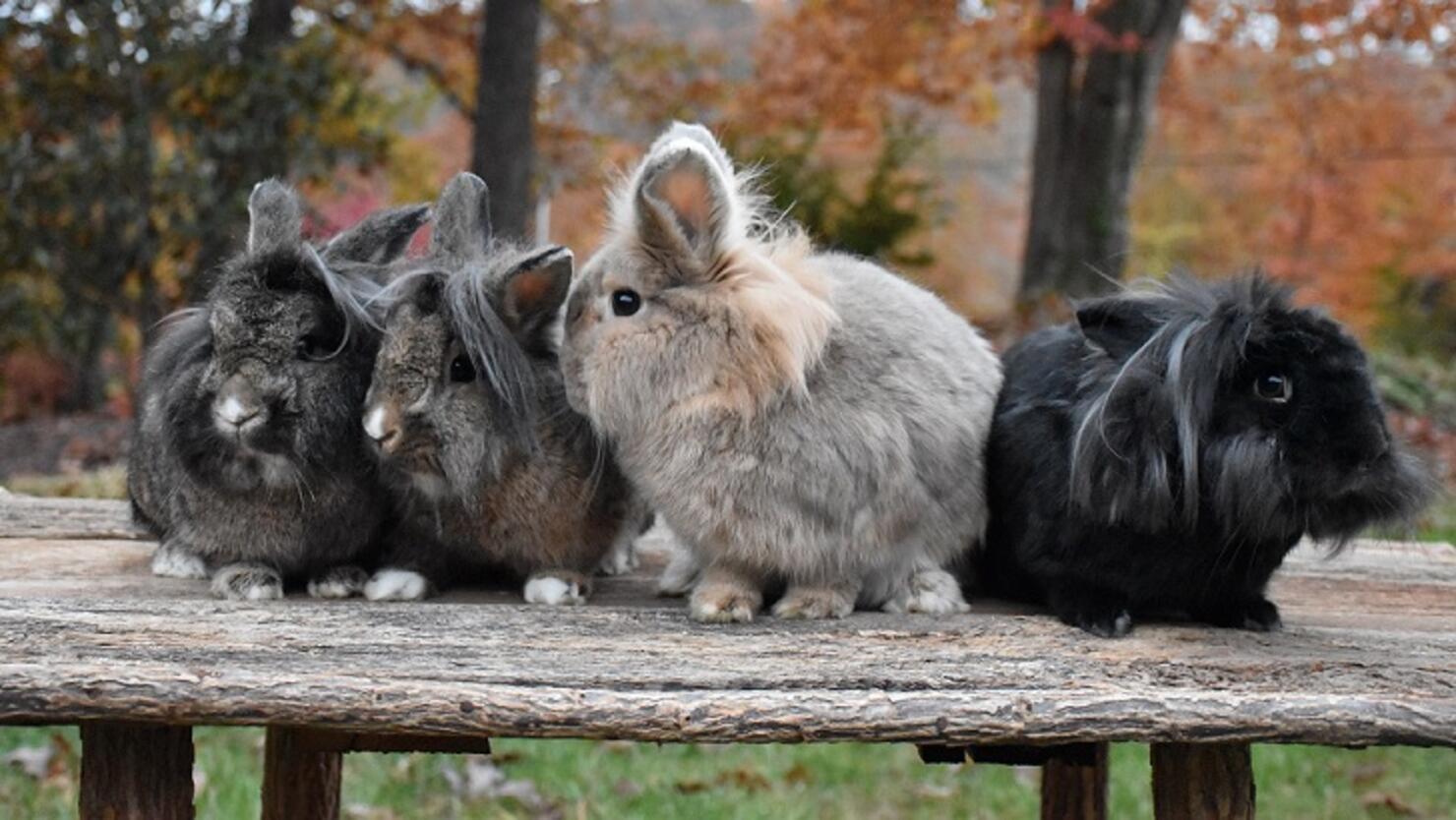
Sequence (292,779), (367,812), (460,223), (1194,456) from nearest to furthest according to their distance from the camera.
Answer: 1. (1194,456)
2. (460,223)
3. (292,779)
4. (367,812)

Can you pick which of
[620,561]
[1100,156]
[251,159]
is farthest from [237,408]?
[1100,156]

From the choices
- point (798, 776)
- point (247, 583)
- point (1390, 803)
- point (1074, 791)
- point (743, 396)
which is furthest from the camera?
point (798, 776)

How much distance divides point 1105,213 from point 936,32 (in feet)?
5.76

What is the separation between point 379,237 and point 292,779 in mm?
1288

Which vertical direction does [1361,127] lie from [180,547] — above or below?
above

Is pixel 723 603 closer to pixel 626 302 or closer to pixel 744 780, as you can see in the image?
pixel 626 302

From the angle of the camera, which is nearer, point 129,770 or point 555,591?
point 129,770

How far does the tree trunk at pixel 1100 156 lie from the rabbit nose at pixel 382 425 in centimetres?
694

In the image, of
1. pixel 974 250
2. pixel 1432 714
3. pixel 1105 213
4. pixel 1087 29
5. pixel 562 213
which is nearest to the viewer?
pixel 1432 714

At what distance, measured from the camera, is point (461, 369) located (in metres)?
2.82

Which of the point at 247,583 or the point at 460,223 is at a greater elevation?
the point at 460,223

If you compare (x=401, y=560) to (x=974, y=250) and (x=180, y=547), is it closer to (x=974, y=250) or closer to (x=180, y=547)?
(x=180, y=547)

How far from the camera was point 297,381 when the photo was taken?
2787 millimetres

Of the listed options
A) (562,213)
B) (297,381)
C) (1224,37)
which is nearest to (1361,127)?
(1224,37)
